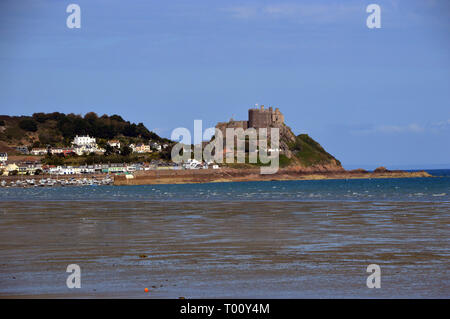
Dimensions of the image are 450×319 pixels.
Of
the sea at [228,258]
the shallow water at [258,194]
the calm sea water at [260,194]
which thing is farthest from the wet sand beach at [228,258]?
the calm sea water at [260,194]

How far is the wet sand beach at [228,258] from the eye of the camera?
16125 mm

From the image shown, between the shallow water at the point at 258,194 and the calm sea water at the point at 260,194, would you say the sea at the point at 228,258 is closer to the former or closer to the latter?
the shallow water at the point at 258,194

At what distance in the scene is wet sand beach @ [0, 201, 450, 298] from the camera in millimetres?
16125

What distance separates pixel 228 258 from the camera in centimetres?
2156

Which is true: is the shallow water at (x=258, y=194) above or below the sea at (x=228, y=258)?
below

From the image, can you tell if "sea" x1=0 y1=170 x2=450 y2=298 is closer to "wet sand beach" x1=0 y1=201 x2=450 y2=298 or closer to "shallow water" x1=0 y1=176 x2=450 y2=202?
"wet sand beach" x1=0 y1=201 x2=450 y2=298

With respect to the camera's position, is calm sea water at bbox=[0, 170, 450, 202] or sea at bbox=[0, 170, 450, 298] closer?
sea at bbox=[0, 170, 450, 298]

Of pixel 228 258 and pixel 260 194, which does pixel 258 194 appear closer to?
pixel 260 194

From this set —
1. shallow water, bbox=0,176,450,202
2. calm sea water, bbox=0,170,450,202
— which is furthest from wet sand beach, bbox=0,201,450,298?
calm sea water, bbox=0,170,450,202
